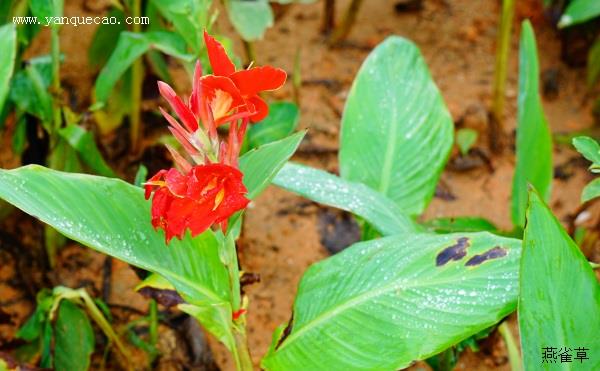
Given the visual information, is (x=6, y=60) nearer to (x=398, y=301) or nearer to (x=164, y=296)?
(x=164, y=296)

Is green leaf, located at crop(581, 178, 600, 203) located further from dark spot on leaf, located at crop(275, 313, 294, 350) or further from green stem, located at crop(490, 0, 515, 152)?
green stem, located at crop(490, 0, 515, 152)

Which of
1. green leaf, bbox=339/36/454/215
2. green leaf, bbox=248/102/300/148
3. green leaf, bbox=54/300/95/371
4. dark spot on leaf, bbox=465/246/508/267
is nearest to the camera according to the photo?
dark spot on leaf, bbox=465/246/508/267

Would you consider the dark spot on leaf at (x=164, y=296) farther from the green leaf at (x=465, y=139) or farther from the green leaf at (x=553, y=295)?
the green leaf at (x=465, y=139)

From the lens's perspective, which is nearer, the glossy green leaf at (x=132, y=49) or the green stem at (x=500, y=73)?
the glossy green leaf at (x=132, y=49)

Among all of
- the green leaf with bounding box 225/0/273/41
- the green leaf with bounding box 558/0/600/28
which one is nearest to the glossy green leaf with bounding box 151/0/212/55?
the green leaf with bounding box 225/0/273/41

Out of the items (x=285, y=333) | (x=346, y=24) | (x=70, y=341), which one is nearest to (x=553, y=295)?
(x=285, y=333)

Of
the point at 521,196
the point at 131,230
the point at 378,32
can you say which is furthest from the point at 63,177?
the point at 378,32

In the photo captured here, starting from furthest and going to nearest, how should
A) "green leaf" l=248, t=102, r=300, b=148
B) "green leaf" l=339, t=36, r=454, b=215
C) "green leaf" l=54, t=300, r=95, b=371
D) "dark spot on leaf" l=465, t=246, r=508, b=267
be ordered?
"green leaf" l=248, t=102, r=300, b=148, "green leaf" l=339, t=36, r=454, b=215, "green leaf" l=54, t=300, r=95, b=371, "dark spot on leaf" l=465, t=246, r=508, b=267

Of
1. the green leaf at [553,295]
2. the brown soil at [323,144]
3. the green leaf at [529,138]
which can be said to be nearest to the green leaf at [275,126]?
the brown soil at [323,144]
